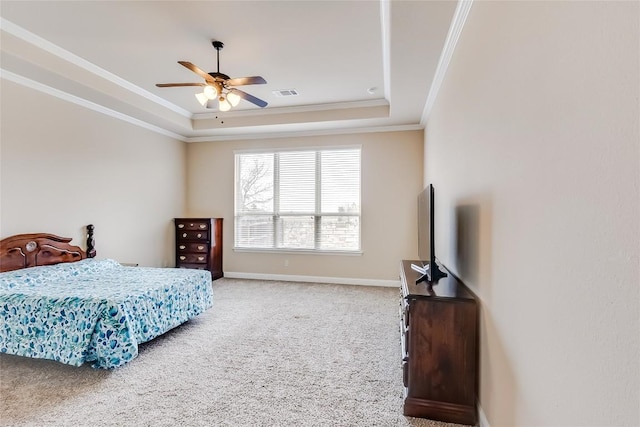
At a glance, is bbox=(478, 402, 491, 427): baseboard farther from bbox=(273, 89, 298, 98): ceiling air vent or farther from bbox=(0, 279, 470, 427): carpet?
bbox=(273, 89, 298, 98): ceiling air vent

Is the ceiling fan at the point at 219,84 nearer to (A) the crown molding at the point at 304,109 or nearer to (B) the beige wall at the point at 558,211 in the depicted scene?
(A) the crown molding at the point at 304,109

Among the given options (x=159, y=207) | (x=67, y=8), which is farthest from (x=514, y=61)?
(x=159, y=207)

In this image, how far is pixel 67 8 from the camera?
2635mm

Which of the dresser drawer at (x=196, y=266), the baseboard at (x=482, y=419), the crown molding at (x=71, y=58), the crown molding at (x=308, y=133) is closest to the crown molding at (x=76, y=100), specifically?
the crown molding at (x=71, y=58)

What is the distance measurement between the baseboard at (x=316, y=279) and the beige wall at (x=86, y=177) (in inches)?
51.4

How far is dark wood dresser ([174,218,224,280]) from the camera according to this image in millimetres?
5598

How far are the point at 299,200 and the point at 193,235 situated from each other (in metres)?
2.02

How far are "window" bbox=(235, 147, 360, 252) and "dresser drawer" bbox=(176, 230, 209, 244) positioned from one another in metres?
0.61

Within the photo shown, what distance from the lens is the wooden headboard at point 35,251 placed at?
3238 millimetres

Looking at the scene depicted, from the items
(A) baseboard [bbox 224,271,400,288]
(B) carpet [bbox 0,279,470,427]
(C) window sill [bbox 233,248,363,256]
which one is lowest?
(B) carpet [bbox 0,279,470,427]

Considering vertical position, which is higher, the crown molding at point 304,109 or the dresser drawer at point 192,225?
the crown molding at point 304,109

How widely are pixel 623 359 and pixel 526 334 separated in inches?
22.5

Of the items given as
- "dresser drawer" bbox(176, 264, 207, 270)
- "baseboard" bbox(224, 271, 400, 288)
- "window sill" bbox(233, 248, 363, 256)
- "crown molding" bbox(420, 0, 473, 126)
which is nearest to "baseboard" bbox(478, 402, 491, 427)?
"crown molding" bbox(420, 0, 473, 126)

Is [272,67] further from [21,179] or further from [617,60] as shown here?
[617,60]
